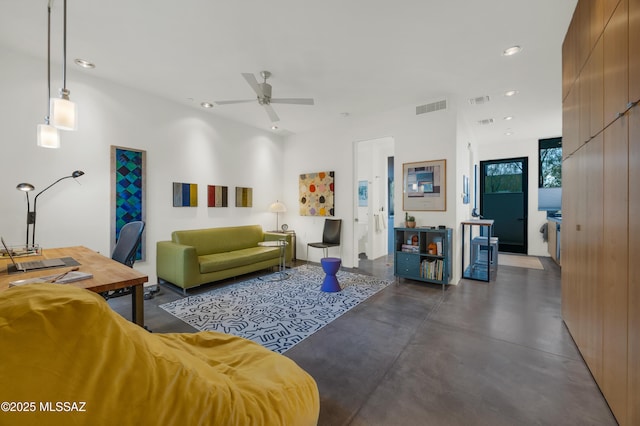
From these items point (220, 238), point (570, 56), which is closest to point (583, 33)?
point (570, 56)

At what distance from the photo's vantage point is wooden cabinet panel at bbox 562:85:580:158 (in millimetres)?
2248

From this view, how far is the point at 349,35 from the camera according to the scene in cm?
262

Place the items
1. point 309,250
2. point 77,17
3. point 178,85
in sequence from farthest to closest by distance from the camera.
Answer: point 309,250, point 178,85, point 77,17

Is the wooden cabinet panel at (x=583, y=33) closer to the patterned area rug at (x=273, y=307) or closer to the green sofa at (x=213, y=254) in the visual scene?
the patterned area rug at (x=273, y=307)

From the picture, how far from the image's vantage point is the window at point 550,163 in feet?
20.3

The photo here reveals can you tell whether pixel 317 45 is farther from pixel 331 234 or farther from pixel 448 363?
pixel 331 234

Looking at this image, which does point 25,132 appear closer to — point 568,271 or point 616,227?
point 616,227

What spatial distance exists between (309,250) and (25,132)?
462 centimetres

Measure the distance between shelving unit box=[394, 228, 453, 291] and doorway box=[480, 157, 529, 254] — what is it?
3.80 m

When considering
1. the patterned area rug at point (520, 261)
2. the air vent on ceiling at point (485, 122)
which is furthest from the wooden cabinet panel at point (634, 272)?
the patterned area rug at point (520, 261)

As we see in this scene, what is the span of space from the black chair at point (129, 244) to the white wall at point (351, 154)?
363 centimetres

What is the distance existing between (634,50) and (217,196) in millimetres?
5025

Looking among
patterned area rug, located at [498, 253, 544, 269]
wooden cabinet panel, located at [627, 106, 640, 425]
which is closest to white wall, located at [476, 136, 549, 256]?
patterned area rug, located at [498, 253, 544, 269]

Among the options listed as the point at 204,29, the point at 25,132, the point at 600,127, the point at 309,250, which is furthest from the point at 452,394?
the point at 25,132
